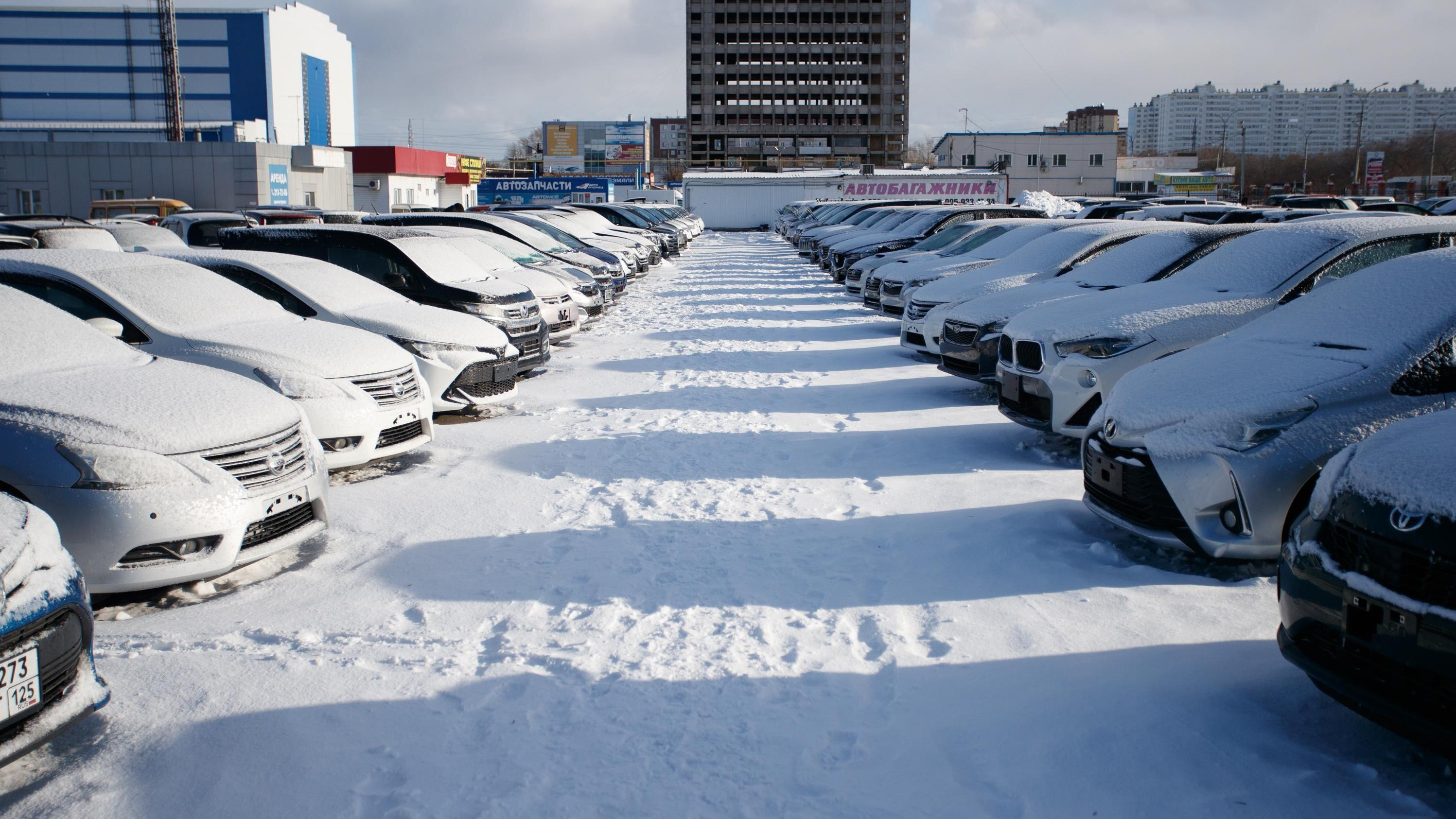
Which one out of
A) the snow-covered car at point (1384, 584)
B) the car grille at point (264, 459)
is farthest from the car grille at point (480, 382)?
the snow-covered car at point (1384, 584)

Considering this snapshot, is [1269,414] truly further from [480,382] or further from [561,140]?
[561,140]

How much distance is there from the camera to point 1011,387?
778 centimetres

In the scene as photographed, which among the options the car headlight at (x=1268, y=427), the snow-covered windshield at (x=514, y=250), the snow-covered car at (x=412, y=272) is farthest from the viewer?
the snow-covered windshield at (x=514, y=250)

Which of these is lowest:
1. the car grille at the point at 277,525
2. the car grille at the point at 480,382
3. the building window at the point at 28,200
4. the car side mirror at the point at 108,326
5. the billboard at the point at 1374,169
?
the car grille at the point at 277,525

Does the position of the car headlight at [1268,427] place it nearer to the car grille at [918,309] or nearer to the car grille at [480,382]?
the car grille at [480,382]

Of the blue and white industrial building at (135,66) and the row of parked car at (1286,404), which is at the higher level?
the blue and white industrial building at (135,66)

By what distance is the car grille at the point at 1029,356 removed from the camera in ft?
25.0

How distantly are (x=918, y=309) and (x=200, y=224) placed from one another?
49.4 ft

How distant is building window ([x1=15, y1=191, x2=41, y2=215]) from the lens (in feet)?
145

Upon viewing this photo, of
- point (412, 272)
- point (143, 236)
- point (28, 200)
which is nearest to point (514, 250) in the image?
point (412, 272)

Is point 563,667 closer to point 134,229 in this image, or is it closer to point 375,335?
point 375,335

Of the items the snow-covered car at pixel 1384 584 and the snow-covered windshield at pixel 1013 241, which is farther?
the snow-covered windshield at pixel 1013 241

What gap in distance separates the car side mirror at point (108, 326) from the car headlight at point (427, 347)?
252cm

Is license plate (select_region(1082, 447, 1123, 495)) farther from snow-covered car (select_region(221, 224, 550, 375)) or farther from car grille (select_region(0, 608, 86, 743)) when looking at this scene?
Answer: snow-covered car (select_region(221, 224, 550, 375))
